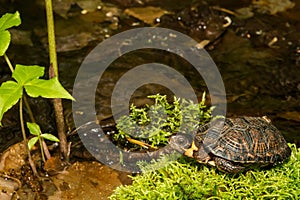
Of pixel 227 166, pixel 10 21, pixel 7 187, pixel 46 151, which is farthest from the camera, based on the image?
pixel 46 151

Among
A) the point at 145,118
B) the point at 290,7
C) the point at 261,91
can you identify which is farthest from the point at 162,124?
→ the point at 290,7

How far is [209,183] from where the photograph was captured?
134 inches

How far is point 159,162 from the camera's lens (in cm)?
366

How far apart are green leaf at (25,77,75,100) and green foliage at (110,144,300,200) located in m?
0.90

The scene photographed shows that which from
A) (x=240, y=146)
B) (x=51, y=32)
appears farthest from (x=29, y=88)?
(x=240, y=146)

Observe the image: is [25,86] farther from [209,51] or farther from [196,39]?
[196,39]

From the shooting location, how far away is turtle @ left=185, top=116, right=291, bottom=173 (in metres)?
3.40

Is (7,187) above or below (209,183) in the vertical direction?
below

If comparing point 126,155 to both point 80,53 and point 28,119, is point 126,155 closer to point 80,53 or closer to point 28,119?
point 28,119

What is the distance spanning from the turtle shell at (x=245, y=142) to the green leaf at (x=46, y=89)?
108 centimetres

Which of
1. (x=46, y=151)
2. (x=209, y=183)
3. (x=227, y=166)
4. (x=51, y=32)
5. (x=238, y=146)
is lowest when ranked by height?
(x=46, y=151)

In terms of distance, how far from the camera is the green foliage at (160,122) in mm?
3803

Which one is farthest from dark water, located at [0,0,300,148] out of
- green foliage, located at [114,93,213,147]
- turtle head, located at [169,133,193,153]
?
turtle head, located at [169,133,193,153]

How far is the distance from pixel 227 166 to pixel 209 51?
8.71 ft
